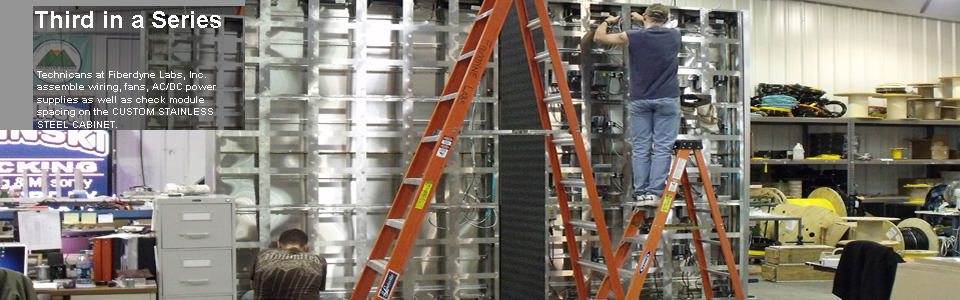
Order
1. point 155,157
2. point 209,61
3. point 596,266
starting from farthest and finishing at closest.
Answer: point 155,157 → point 209,61 → point 596,266

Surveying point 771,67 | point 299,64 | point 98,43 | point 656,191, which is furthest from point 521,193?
point 98,43

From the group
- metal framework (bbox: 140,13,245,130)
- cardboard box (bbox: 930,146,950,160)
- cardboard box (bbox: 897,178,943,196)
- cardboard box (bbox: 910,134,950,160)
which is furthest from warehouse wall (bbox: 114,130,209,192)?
cardboard box (bbox: 930,146,950,160)

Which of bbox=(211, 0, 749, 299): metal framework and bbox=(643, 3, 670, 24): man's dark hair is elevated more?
bbox=(643, 3, 670, 24): man's dark hair

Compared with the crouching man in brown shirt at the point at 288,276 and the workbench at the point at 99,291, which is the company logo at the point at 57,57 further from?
the crouching man in brown shirt at the point at 288,276

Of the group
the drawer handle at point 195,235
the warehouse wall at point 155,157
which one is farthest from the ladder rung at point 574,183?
the warehouse wall at point 155,157

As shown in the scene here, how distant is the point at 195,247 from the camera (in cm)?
709

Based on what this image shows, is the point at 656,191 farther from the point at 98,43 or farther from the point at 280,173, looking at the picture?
the point at 98,43

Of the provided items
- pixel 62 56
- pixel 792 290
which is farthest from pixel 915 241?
pixel 62 56

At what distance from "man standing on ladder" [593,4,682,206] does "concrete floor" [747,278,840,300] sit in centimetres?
393

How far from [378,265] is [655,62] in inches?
121

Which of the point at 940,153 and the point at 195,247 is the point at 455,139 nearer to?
the point at 195,247

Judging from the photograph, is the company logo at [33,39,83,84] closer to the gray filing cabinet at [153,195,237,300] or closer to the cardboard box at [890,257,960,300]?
the gray filing cabinet at [153,195,237,300]

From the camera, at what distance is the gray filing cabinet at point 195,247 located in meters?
7.02

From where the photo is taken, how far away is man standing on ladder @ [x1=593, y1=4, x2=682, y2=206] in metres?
7.55
